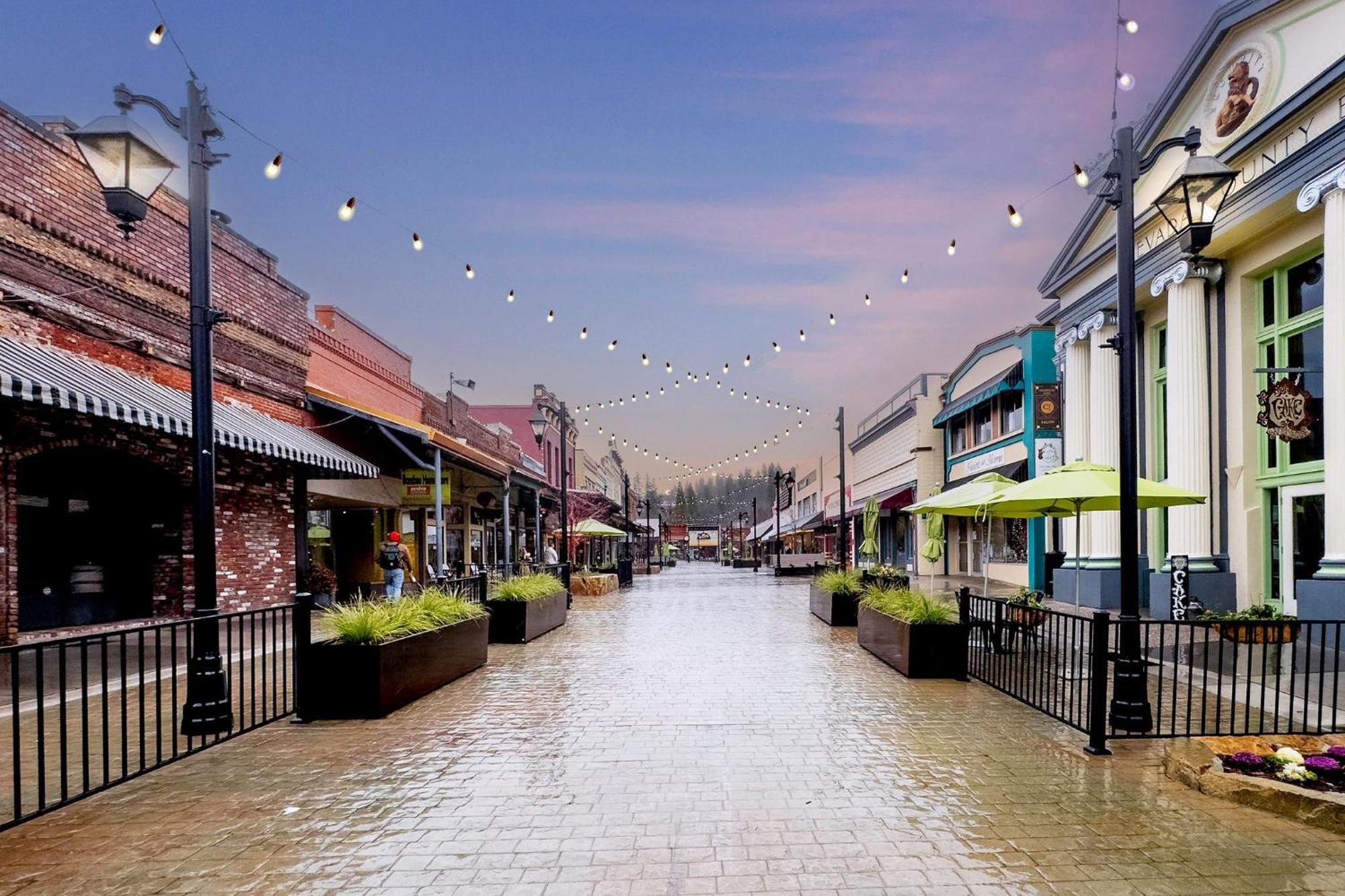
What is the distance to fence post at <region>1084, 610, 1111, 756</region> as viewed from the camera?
609 centimetres

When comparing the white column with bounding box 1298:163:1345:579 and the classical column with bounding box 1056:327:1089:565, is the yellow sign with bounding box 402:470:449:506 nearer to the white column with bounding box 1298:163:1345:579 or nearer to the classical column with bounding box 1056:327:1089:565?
the classical column with bounding box 1056:327:1089:565

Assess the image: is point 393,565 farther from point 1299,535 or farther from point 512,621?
point 1299,535

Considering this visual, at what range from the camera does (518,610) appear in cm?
1241

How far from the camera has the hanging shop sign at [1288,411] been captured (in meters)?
11.2

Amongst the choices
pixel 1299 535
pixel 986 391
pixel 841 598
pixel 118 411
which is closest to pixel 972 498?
pixel 841 598

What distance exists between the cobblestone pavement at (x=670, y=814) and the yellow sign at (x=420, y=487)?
11.0 meters

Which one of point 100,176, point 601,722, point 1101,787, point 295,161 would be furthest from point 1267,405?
point 100,176

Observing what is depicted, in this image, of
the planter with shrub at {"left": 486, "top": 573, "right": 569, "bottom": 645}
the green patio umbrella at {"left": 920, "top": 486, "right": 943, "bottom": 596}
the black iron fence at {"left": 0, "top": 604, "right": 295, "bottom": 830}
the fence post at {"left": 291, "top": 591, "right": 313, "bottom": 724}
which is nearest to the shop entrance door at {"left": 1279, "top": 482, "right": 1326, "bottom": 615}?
the green patio umbrella at {"left": 920, "top": 486, "right": 943, "bottom": 596}

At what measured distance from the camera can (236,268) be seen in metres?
13.9

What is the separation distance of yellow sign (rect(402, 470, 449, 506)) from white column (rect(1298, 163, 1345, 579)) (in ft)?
51.9

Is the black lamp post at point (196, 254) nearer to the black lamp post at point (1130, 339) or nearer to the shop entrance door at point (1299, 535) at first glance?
the black lamp post at point (1130, 339)

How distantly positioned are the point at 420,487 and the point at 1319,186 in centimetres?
1699

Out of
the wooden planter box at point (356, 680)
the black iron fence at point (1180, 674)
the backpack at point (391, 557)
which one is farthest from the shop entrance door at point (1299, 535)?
the backpack at point (391, 557)

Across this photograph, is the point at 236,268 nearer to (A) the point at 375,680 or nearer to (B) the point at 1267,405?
(A) the point at 375,680
